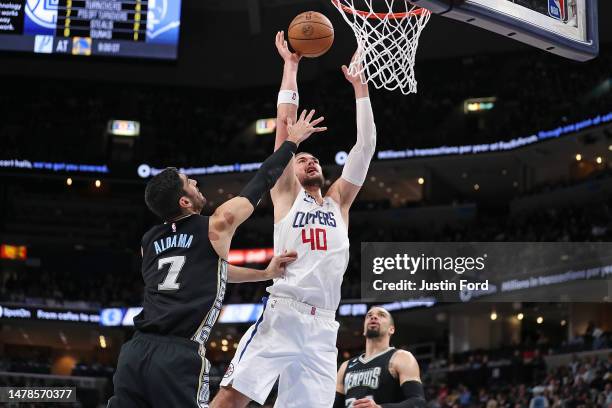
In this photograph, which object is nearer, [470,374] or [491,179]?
[470,374]

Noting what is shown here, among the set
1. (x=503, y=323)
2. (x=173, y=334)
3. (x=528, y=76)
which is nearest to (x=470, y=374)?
(x=503, y=323)

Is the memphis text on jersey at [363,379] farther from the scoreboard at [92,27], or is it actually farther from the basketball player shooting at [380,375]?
the scoreboard at [92,27]

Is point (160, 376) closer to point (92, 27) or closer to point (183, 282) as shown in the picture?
point (183, 282)

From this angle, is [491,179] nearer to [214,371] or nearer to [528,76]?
[528,76]

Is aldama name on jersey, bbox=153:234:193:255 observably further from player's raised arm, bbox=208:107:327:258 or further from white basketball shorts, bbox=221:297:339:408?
white basketball shorts, bbox=221:297:339:408

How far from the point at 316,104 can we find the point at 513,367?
49.9 feet

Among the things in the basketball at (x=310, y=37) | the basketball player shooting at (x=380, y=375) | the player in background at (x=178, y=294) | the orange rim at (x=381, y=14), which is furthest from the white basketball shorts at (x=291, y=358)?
the orange rim at (x=381, y=14)

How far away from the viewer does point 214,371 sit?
25047 millimetres

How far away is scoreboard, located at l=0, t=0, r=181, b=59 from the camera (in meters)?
21.0

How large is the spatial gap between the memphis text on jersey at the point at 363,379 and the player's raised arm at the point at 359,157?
1.37 metres

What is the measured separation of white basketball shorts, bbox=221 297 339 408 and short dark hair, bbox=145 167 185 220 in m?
1.44

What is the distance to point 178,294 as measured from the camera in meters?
4.56

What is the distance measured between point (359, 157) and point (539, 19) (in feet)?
5.37

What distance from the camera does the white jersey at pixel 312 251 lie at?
5.92 meters
